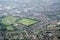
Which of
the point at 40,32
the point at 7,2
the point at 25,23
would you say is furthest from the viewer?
the point at 7,2

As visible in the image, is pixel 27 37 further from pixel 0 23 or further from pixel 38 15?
pixel 38 15

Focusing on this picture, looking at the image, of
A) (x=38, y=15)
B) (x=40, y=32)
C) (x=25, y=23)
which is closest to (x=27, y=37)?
(x=40, y=32)

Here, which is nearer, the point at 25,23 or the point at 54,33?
the point at 54,33

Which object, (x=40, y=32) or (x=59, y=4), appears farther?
(x=59, y=4)

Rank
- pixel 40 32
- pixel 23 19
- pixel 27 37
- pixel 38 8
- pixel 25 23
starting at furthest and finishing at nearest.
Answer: pixel 38 8 < pixel 23 19 < pixel 25 23 < pixel 40 32 < pixel 27 37

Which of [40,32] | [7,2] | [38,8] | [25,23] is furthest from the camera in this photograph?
[7,2]

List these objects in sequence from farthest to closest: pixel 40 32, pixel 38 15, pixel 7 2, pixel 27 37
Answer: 1. pixel 7 2
2. pixel 38 15
3. pixel 40 32
4. pixel 27 37

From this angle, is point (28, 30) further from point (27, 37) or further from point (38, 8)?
point (38, 8)

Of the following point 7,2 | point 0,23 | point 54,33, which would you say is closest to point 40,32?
point 54,33
